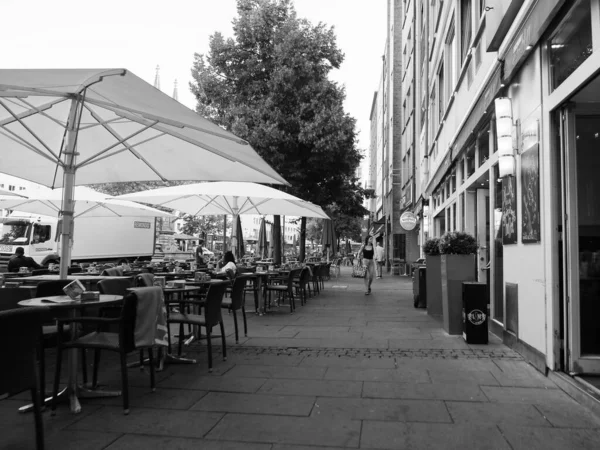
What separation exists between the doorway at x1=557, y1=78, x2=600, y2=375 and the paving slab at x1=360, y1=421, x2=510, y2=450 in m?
1.74

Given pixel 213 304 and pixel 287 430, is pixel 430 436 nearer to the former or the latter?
pixel 287 430

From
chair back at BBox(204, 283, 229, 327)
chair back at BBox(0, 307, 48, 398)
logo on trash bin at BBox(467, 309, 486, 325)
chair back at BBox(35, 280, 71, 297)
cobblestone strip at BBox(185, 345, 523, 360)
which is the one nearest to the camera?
chair back at BBox(0, 307, 48, 398)

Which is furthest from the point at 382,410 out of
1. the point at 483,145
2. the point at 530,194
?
the point at 483,145

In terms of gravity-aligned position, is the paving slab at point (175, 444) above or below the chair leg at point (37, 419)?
below

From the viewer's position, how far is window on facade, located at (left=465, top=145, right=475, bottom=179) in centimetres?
1013

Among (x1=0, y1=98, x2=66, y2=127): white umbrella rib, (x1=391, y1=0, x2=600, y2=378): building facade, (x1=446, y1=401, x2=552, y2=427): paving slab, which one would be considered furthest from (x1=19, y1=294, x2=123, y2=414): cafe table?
(x1=391, y1=0, x2=600, y2=378): building facade

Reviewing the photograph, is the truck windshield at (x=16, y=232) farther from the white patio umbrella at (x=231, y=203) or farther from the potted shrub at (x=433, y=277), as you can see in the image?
the potted shrub at (x=433, y=277)

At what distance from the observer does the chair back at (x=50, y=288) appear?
5086 mm

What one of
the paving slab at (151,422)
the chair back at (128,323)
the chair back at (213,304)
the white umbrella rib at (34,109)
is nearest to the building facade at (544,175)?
the paving slab at (151,422)

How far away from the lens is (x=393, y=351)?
21.1 ft

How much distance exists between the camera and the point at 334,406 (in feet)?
13.7

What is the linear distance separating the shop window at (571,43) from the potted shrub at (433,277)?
4.92 m

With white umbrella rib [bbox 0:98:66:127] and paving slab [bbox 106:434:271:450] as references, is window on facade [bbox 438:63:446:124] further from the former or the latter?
paving slab [bbox 106:434:271:450]

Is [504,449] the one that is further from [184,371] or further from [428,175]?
[428,175]
